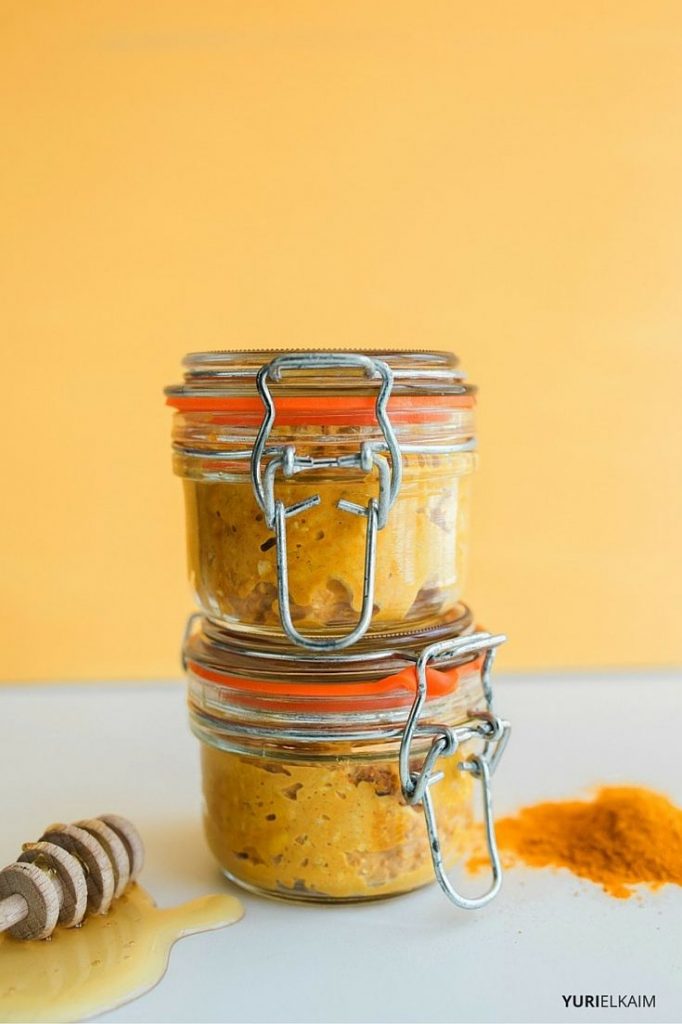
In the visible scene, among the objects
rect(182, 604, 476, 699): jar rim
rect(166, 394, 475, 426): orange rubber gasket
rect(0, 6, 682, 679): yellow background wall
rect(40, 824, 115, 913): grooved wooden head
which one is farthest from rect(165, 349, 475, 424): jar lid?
rect(0, 6, 682, 679): yellow background wall

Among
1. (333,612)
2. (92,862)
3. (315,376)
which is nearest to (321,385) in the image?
(315,376)

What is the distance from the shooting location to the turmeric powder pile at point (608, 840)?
0.85 meters

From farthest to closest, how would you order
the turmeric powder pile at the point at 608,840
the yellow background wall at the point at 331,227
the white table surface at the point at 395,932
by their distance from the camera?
the yellow background wall at the point at 331,227
the turmeric powder pile at the point at 608,840
the white table surface at the point at 395,932

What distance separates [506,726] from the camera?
2.66ft

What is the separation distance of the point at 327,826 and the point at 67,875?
0.57 feet

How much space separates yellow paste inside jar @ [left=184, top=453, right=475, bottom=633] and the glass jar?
3 centimetres

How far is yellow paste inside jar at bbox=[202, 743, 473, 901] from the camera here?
760 mm

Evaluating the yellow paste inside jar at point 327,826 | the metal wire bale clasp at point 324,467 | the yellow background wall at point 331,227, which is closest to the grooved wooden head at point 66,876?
the yellow paste inside jar at point 327,826

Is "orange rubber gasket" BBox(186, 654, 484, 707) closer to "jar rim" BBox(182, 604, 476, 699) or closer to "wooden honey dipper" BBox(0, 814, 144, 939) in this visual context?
"jar rim" BBox(182, 604, 476, 699)

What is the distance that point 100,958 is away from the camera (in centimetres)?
74

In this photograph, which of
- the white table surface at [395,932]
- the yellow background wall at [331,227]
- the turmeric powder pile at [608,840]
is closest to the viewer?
the white table surface at [395,932]

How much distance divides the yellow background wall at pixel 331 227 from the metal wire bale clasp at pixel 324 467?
26.2 inches

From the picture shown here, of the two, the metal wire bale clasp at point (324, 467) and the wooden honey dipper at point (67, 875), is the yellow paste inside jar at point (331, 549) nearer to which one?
the metal wire bale clasp at point (324, 467)

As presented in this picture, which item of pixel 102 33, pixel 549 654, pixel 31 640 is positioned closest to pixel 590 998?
pixel 549 654
